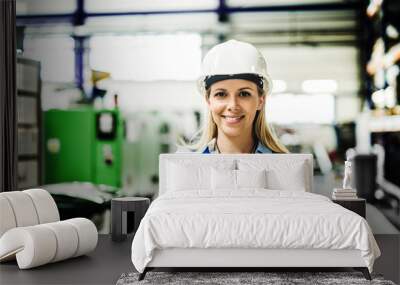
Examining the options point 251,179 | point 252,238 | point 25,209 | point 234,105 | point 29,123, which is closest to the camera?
point 252,238

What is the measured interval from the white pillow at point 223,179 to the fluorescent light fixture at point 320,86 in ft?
4.54

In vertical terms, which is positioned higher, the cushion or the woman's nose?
the woman's nose

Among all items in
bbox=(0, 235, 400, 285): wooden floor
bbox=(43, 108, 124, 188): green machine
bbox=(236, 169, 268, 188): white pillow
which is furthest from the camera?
bbox=(43, 108, 124, 188): green machine

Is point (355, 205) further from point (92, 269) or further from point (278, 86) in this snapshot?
point (92, 269)

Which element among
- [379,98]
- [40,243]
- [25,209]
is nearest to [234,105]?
[379,98]

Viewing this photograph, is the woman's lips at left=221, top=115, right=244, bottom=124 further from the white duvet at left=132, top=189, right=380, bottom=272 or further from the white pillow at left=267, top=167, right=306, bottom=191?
the white duvet at left=132, top=189, right=380, bottom=272

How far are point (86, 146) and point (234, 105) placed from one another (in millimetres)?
1666

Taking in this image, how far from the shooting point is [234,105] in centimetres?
623

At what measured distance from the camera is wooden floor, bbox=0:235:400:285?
4.30 m

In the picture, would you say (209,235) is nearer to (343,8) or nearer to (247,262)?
(247,262)

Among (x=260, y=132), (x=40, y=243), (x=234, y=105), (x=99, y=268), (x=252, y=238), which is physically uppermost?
(x=234, y=105)

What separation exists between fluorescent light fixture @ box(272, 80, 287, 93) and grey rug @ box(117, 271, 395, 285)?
2.42m

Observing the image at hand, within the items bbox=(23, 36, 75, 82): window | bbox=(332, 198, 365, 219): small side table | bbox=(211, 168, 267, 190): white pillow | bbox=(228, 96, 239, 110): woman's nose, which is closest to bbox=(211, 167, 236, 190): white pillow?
bbox=(211, 168, 267, 190): white pillow

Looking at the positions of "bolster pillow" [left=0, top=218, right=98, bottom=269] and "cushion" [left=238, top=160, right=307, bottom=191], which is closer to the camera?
"bolster pillow" [left=0, top=218, right=98, bottom=269]
